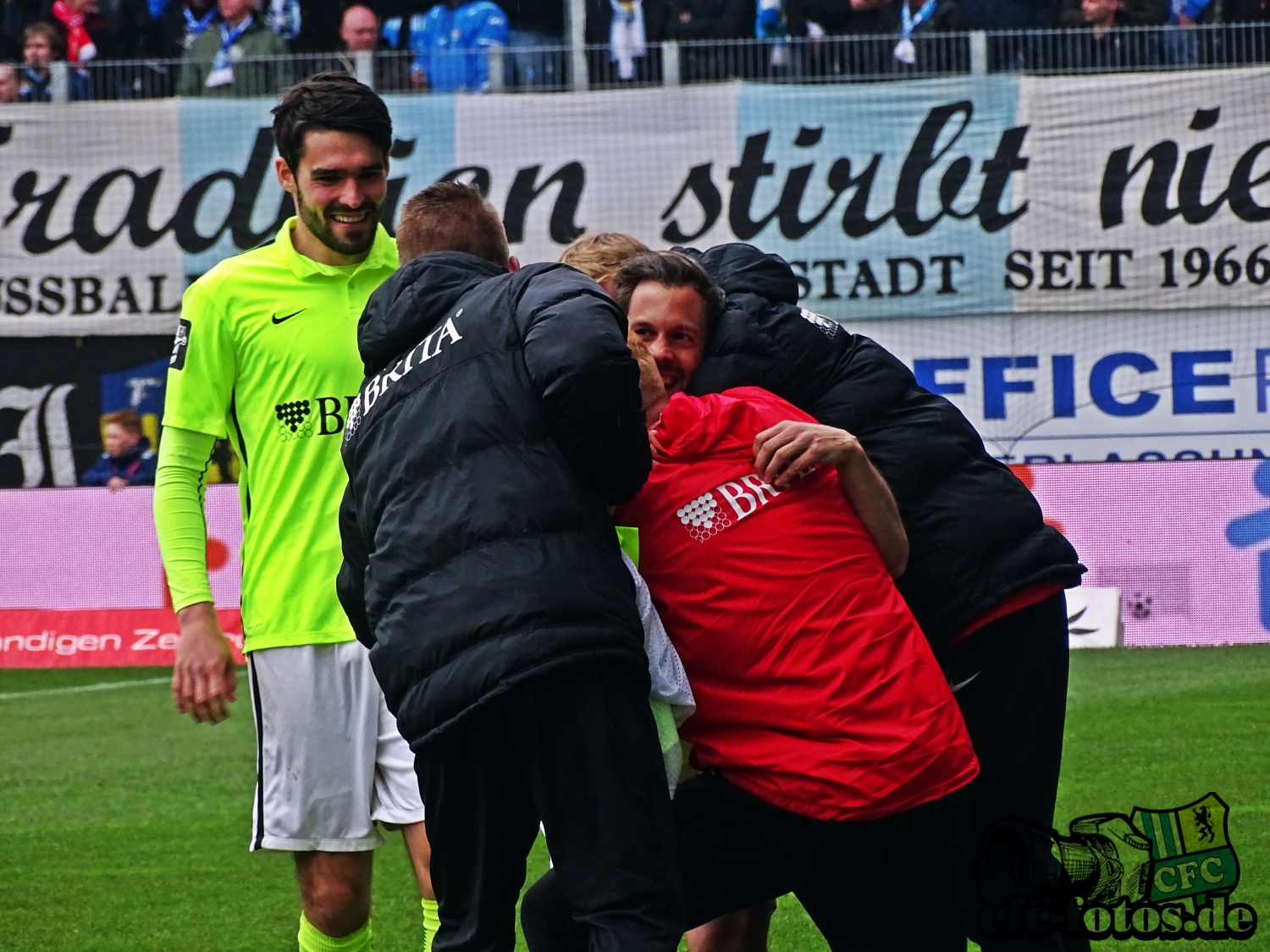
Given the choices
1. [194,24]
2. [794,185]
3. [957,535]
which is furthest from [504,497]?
[194,24]

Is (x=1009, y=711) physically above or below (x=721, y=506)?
below

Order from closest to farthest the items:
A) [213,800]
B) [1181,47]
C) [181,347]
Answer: [181,347] → [213,800] → [1181,47]

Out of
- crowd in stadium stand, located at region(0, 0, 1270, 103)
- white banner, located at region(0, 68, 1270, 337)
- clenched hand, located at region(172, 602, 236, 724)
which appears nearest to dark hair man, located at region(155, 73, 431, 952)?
clenched hand, located at region(172, 602, 236, 724)

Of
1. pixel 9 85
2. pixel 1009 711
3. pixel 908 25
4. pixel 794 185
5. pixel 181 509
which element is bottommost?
pixel 1009 711

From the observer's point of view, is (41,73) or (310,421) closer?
(310,421)

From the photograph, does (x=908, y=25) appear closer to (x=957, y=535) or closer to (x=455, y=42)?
(x=455, y=42)

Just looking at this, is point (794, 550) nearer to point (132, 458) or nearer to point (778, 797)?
point (778, 797)

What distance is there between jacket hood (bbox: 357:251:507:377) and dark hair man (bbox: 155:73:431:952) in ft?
3.44

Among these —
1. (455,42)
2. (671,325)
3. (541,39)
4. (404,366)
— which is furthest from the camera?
(541,39)

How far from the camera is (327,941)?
4.10 metres

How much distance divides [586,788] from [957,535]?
981 millimetres

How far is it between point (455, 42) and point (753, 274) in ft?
41.9

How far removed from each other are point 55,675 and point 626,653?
10.7 m

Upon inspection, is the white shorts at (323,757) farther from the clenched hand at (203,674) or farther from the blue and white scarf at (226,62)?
the blue and white scarf at (226,62)
